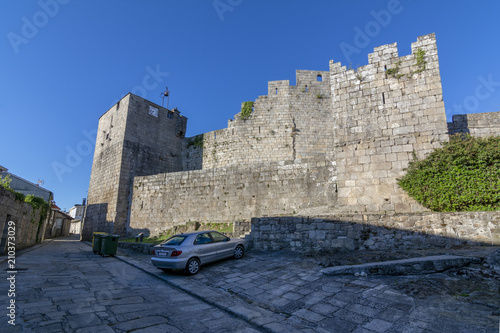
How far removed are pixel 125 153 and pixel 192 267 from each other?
1477cm

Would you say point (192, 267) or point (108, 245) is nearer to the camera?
point (192, 267)

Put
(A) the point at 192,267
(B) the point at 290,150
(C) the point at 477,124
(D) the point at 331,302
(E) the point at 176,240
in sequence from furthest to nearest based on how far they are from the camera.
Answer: (B) the point at 290,150
(C) the point at 477,124
(E) the point at 176,240
(A) the point at 192,267
(D) the point at 331,302

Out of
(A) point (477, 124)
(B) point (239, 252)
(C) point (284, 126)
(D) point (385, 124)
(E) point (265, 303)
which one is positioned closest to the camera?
(E) point (265, 303)

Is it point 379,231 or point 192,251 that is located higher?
point 379,231

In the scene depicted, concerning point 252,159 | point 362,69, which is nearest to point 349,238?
point 362,69

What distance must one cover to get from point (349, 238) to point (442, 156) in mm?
4085

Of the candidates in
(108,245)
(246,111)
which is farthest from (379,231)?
(246,111)

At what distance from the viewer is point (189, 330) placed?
3.75 metres

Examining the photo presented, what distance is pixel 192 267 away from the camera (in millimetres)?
7609

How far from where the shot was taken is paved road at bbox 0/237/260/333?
3807 mm

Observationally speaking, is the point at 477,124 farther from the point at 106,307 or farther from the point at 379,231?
the point at 106,307

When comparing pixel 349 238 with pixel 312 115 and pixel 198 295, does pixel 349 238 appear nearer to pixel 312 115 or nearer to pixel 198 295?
pixel 198 295

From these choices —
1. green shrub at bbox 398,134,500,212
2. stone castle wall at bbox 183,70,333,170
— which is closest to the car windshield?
green shrub at bbox 398,134,500,212

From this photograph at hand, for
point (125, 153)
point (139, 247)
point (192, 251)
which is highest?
point (125, 153)
